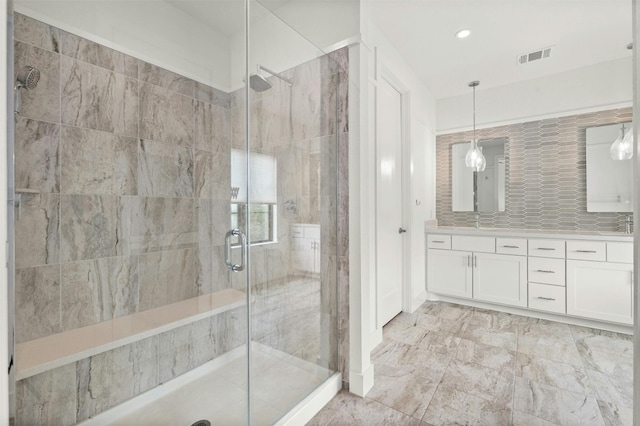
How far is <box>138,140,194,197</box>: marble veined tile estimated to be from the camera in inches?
71.3

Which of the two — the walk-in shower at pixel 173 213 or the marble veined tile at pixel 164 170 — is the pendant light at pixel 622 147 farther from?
the marble veined tile at pixel 164 170

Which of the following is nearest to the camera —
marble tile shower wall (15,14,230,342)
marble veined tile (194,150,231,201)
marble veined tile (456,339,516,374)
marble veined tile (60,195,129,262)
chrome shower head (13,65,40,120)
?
chrome shower head (13,65,40,120)

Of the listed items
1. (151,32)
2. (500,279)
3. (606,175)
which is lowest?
(500,279)

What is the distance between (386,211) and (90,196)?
2246mm

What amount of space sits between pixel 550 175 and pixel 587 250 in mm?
1037

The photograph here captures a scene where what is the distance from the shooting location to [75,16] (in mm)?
1545

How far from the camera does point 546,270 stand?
2994 millimetres

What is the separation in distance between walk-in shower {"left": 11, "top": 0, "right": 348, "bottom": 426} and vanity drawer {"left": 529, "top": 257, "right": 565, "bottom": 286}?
7.87ft

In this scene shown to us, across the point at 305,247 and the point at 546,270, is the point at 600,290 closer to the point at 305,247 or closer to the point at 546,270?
the point at 546,270

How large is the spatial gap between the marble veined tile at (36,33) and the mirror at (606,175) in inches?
183

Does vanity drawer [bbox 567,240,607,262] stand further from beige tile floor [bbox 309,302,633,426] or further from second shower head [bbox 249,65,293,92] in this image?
second shower head [bbox 249,65,293,92]

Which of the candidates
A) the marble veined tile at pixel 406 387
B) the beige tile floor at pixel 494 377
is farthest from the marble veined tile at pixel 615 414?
the marble veined tile at pixel 406 387

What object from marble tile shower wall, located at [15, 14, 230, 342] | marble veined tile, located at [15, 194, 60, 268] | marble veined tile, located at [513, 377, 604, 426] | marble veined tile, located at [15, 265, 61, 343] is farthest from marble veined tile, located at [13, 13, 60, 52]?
marble veined tile, located at [513, 377, 604, 426]

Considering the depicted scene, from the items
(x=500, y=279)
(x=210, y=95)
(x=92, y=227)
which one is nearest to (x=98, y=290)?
(x=92, y=227)
